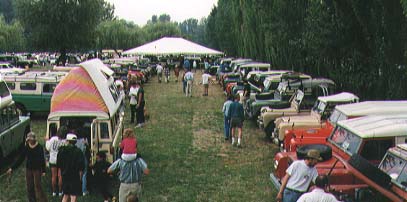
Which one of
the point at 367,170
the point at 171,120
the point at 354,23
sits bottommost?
the point at 171,120

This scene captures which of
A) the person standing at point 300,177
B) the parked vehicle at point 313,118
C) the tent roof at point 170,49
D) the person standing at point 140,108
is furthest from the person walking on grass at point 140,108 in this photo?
the tent roof at point 170,49

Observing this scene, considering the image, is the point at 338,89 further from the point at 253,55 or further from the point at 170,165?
the point at 253,55

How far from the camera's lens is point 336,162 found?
9258 millimetres

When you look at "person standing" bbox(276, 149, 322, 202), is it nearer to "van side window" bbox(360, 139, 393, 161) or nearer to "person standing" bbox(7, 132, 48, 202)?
"van side window" bbox(360, 139, 393, 161)

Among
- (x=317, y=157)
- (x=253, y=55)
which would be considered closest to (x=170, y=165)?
(x=317, y=157)

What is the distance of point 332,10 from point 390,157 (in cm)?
1240

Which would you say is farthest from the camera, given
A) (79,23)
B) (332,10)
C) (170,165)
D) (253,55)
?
(79,23)

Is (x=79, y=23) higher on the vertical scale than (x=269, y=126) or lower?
higher

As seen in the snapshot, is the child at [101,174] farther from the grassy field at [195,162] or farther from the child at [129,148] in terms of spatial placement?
the grassy field at [195,162]

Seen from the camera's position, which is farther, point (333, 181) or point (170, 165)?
point (170, 165)

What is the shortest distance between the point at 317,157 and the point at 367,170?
1356 mm

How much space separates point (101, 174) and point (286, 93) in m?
10.5

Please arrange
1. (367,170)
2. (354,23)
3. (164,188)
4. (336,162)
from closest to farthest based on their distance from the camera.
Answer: (367,170)
(336,162)
(164,188)
(354,23)

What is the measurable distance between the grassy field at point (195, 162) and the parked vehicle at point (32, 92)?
0.63 meters
